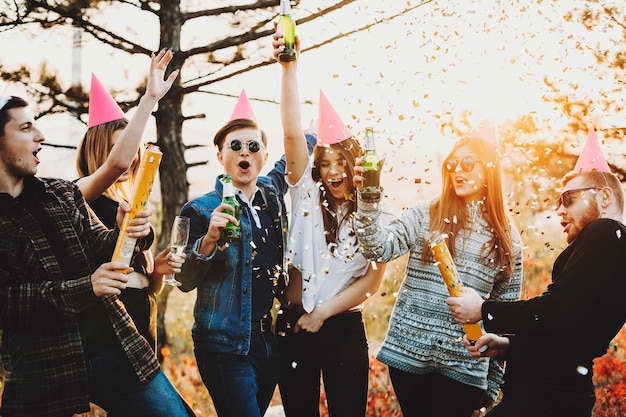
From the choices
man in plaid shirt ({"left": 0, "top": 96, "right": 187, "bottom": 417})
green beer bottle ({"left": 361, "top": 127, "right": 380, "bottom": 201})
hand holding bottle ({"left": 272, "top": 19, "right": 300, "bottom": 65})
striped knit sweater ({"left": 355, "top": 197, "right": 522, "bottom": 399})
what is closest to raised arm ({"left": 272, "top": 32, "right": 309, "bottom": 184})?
hand holding bottle ({"left": 272, "top": 19, "right": 300, "bottom": 65})

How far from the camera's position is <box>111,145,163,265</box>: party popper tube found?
3.06 meters

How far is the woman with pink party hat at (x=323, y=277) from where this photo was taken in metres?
3.77

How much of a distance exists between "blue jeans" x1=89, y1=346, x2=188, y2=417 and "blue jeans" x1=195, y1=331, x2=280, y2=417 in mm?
424

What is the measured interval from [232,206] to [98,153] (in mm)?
883

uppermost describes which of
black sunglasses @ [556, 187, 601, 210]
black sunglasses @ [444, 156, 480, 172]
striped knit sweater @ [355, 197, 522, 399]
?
black sunglasses @ [444, 156, 480, 172]

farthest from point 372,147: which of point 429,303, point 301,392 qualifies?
point 301,392

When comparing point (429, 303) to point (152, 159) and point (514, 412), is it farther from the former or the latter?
point (152, 159)

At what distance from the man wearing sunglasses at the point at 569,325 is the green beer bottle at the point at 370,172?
33.1 inches

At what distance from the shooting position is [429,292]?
3.74 metres

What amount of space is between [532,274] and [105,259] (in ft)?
23.7

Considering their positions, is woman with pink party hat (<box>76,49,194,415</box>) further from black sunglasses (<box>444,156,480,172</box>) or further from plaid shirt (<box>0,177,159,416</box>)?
black sunglasses (<box>444,156,480,172</box>)

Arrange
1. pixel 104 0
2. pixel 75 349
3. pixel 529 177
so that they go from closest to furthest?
pixel 75 349 → pixel 104 0 → pixel 529 177

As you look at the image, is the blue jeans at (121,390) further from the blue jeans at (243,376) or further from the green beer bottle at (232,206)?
the green beer bottle at (232,206)

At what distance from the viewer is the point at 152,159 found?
10.1 ft
